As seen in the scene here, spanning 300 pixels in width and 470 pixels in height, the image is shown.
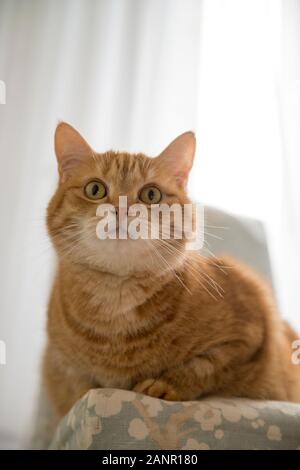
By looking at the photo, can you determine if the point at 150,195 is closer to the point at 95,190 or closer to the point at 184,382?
the point at 95,190

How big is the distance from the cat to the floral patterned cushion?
0.11 meters

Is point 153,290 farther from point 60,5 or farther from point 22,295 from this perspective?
point 60,5

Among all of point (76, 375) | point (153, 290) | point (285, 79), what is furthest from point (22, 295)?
point (285, 79)

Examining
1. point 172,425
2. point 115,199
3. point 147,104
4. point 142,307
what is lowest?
point 172,425

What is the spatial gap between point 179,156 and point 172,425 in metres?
0.65

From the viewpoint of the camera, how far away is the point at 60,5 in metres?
2.27

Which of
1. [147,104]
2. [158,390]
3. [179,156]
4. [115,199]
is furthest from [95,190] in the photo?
[147,104]

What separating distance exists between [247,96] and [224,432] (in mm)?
1661

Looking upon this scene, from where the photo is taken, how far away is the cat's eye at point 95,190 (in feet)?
3.43

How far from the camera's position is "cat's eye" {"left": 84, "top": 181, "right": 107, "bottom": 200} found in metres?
1.05

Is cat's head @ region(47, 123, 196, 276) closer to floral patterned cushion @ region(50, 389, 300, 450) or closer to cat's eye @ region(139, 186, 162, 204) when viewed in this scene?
cat's eye @ region(139, 186, 162, 204)

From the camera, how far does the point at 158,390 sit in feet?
3.07

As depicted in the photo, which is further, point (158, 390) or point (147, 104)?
point (147, 104)

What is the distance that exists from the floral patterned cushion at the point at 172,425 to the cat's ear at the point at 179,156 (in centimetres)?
58
